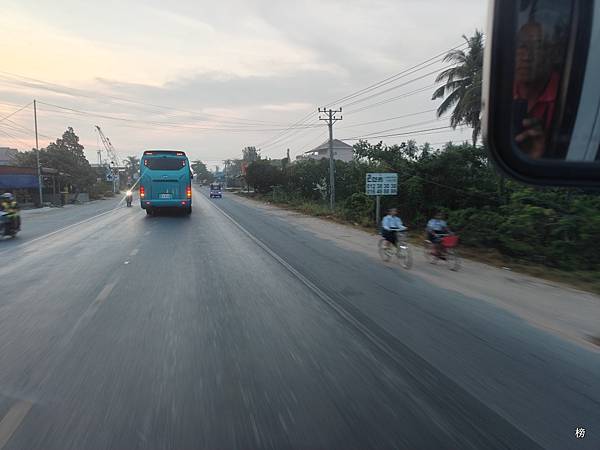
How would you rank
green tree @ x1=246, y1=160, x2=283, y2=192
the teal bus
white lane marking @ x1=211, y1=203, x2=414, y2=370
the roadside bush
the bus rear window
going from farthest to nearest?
green tree @ x1=246, y1=160, x2=283, y2=192, the bus rear window, the teal bus, the roadside bush, white lane marking @ x1=211, y1=203, x2=414, y2=370

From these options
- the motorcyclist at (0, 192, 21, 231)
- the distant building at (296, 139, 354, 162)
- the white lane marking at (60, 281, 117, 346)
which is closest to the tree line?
the white lane marking at (60, 281, 117, 346)

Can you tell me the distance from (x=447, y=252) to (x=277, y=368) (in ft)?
25.2

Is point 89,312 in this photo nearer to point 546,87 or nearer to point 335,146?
point 546,87

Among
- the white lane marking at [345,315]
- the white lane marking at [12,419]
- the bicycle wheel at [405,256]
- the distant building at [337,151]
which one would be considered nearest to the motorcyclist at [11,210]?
the white lane marking at [345,315]

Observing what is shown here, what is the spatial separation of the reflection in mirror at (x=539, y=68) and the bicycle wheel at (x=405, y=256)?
945 centimetres

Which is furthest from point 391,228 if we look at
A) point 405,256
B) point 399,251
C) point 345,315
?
point 345,315

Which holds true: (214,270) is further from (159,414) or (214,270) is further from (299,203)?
(299,203)

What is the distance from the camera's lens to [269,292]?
26.7 feet

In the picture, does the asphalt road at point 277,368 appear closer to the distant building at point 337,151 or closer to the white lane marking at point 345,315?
the white lane marking at point 345,315

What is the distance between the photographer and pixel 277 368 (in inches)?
183

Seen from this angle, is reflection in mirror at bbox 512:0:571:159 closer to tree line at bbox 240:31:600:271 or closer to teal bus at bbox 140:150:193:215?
tree line at bbox 240:31:600:271

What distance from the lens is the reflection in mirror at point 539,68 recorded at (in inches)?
64.9

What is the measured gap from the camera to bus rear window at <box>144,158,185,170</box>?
2588cm

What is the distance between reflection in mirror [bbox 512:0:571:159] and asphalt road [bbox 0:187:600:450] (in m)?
2.37
